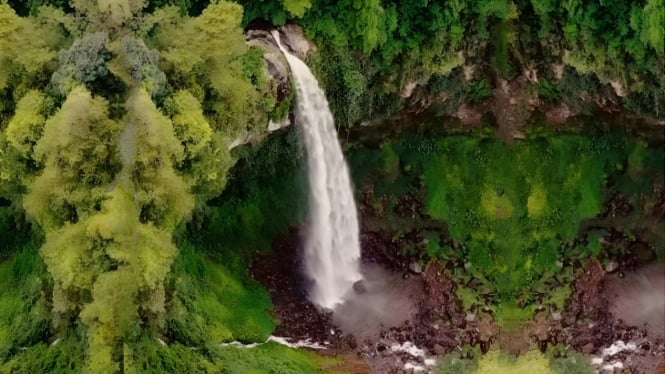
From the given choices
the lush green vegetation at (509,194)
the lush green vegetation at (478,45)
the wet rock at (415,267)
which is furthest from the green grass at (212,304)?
the lush green vegetation at (478,45)

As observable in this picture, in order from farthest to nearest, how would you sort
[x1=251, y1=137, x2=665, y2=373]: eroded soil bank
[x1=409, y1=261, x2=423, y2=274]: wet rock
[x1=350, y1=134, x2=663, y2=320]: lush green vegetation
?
[x1=409, y1=261, x2=423, y2=274]: wet rock < [x1=251, y1=137, x2=665, y2=373]: eroded soil bank < [x1=350, y1=134, x2=663, y2=320]: lush green vegetation

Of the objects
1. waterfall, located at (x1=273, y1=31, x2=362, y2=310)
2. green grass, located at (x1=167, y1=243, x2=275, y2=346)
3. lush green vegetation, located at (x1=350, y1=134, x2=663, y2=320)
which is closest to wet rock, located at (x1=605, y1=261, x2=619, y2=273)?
lush green vegetation, located at (x1=350, y1=134, x2=663, y2=320)

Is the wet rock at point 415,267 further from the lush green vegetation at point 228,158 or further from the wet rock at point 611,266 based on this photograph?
the wet rock at point 611,266

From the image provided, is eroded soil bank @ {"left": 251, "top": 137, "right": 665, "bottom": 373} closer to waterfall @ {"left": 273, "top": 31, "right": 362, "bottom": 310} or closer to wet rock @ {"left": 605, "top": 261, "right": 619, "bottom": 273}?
wet rock @ {"left": 605, "top": 261, "right": 619, "bottom": 273}

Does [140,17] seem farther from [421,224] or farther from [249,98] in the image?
[421,224]

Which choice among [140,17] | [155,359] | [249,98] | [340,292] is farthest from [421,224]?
[140,17]

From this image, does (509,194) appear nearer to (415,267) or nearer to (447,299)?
(447,299)

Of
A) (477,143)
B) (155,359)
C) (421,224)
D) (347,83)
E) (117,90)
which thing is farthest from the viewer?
(421,224)

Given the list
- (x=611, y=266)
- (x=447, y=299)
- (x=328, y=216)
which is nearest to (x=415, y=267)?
(x=447, y=299)
